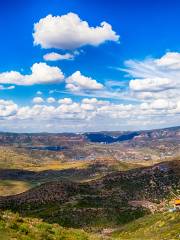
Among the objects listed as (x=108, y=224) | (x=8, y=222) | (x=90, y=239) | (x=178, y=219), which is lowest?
(x=108, y=224)

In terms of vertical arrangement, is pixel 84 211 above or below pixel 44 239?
below

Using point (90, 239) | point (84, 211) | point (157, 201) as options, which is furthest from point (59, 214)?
point (90, 239)

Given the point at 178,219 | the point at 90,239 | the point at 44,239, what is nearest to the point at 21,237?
the point at 44,239

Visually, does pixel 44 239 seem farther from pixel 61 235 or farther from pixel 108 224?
pixel 108 224

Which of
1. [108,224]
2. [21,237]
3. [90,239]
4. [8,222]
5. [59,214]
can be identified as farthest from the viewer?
[59,214]

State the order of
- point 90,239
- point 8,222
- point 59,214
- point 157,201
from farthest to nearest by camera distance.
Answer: point 157,201, point 59,214, point 90,239, point 8,222

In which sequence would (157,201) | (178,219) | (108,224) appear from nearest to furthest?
(178,219) → (108,224) → (157,201)

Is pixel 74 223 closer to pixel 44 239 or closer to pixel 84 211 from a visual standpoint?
pixel 84 211

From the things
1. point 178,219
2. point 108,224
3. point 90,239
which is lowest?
point 108,224

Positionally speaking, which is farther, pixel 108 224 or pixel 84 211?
pixel 84 211
